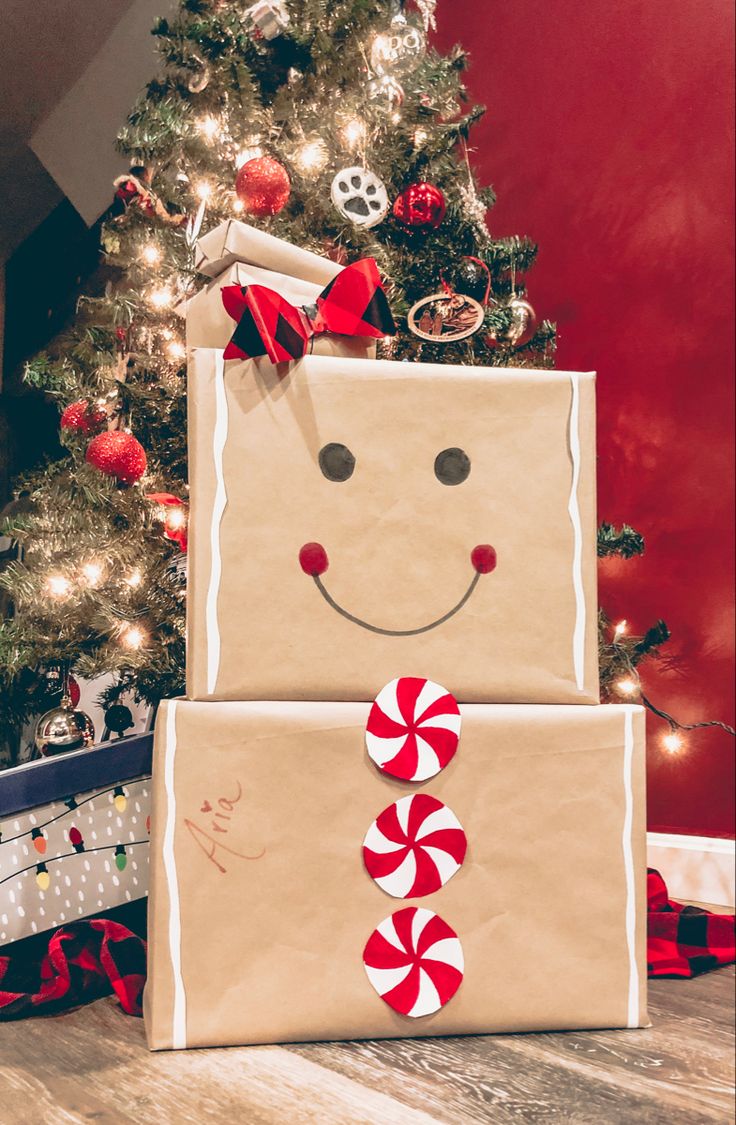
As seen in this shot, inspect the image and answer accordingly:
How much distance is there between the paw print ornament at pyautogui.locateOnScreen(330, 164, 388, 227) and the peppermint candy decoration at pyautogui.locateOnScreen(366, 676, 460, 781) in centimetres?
92

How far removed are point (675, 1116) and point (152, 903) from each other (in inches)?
18.5

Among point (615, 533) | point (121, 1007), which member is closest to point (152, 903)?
point (121, 1007)

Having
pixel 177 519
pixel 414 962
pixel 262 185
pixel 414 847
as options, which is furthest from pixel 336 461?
pixel 262 185

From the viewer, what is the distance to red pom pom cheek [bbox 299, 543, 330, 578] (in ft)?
2.50

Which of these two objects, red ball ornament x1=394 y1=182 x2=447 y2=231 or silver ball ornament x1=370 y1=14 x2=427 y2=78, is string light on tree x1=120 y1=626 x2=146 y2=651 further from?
silver ball ornament x1=370 y1=14 x2=427 y2=78

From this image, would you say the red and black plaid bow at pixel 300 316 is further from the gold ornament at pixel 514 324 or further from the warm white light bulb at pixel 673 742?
the warm white light bulb at pixel 673 742

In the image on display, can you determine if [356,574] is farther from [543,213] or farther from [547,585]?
[543,213]

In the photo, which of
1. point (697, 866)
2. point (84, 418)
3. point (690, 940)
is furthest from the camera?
point (697, 866)

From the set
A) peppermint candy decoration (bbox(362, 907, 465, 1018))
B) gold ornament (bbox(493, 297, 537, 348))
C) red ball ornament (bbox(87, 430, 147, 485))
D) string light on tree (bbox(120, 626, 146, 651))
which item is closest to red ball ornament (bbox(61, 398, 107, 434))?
red ball ornament (bbox(87, 430, 147, 485))

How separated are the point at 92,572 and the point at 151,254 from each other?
565 mm

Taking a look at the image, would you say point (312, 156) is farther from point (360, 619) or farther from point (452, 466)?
point (360, 619)

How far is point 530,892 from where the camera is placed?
76cm

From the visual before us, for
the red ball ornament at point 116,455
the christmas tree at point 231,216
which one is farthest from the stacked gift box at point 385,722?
the christmas tree at point 231,216

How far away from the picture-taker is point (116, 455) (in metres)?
1.22
